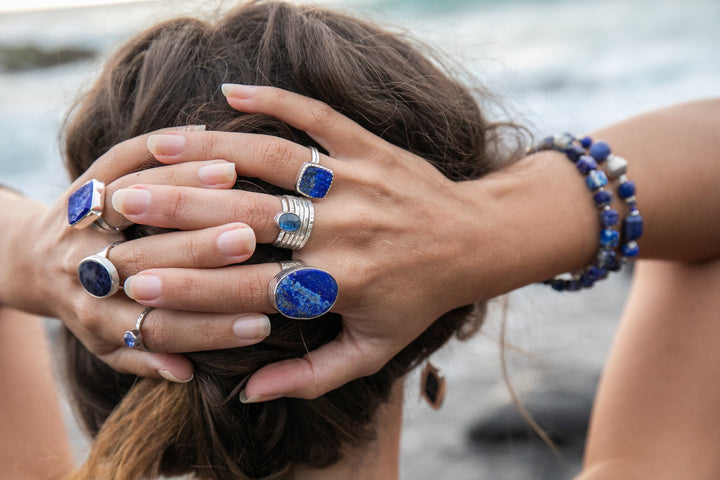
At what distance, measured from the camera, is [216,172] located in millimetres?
1148

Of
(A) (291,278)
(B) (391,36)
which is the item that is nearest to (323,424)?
(A) (291,278)

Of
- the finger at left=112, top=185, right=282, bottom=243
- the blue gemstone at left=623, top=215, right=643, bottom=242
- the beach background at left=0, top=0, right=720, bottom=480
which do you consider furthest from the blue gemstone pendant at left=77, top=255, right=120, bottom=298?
the blue gemstone at left=623, top=215, right=643, bottom=242

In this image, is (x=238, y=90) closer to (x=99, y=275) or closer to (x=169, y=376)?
(x=99, y=275)

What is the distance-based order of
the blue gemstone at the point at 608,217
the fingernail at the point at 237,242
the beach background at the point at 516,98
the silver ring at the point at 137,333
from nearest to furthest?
the fingernail at the point at 237,242 → the silver ring at the point at 137,333 → the blue gemstone at the point at 608,217 → the beach background at the point at 516,98

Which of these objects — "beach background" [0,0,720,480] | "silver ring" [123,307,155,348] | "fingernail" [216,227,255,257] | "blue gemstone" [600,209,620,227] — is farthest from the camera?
"beach background" [0,0,720,480]

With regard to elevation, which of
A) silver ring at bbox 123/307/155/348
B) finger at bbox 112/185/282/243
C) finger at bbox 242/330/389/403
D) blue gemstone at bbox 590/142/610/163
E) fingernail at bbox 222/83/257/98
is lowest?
finger at bbox 242/330/389/403

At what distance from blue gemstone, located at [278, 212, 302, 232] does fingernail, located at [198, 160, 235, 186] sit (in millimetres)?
130

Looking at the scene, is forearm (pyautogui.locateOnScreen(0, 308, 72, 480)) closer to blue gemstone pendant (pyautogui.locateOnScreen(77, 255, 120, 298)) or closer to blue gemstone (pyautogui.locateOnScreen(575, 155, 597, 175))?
blue gemstone pendant (pyautogui.locateOnScreen(77, 255, 120, 298))

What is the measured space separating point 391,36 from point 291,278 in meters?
0.65

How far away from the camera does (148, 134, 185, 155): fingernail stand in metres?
1.16

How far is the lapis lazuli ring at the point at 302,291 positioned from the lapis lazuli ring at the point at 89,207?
367 millimetres

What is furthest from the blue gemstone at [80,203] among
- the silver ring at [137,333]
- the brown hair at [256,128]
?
the silver ring at [137,333]

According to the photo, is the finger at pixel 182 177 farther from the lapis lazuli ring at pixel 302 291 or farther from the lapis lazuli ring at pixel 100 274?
the lapis lazuli ring at pixel 302 291

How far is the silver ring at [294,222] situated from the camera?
44.7 inches
